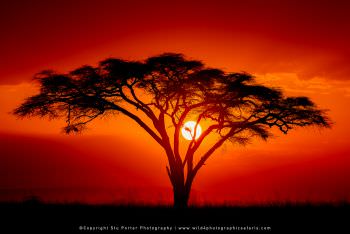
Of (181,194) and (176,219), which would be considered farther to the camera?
(181,194)

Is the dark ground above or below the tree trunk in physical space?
A: below

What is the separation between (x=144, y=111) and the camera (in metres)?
21.3

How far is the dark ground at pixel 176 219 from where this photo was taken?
12734 millimetres

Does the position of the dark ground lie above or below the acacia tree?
below

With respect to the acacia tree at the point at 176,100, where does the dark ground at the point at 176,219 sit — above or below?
below

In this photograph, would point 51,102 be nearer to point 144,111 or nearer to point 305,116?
point 144,111

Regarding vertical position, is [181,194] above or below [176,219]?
above

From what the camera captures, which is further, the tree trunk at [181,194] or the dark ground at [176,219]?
the tree trunk at [181,194]

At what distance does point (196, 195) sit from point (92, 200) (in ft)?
15.2

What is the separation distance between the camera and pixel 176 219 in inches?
557

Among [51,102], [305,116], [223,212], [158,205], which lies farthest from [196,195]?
[51,102]

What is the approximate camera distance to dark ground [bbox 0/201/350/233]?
12734 mm

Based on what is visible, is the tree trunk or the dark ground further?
the tree trunk

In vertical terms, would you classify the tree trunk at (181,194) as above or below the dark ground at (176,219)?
above
